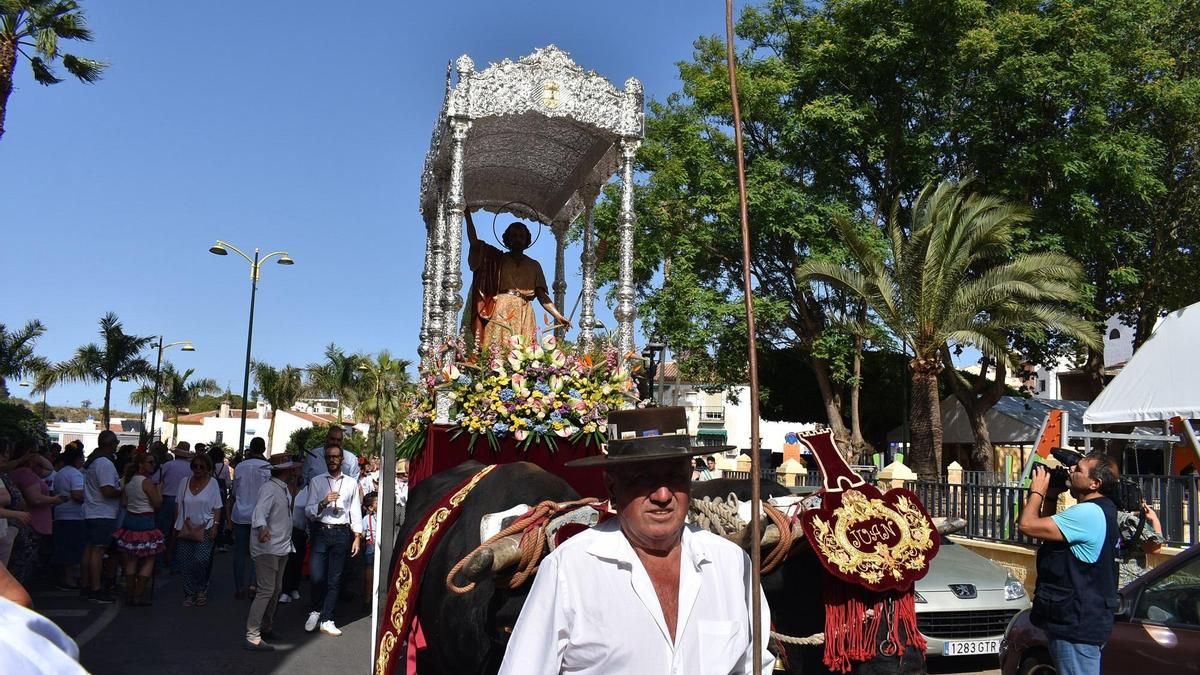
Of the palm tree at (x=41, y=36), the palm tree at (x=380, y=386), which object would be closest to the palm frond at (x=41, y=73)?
the palm tree at (x=41, y=36)

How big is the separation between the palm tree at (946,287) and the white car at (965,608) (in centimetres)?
923

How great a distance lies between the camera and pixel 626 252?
8.39 m

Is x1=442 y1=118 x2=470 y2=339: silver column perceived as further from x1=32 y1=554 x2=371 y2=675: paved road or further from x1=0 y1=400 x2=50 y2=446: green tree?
x1=0 y1=400 x2=50 y2=446: green tree

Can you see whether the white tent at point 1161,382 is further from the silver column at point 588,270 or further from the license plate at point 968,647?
the silver column at point 588,270

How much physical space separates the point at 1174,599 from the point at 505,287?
18.0 ft

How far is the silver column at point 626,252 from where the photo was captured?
8.00 metres

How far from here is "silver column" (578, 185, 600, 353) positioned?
9.35 metres

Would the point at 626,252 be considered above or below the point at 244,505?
above

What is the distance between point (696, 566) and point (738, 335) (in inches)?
866

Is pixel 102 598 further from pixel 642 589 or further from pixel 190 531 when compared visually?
pixel 642 589

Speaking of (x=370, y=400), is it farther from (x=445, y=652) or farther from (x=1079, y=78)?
(x=445, y=652)

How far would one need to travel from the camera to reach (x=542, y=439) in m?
6.50

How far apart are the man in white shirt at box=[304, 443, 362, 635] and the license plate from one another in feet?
17.9

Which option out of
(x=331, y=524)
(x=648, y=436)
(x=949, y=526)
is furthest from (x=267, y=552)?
(x=648, y=436)
